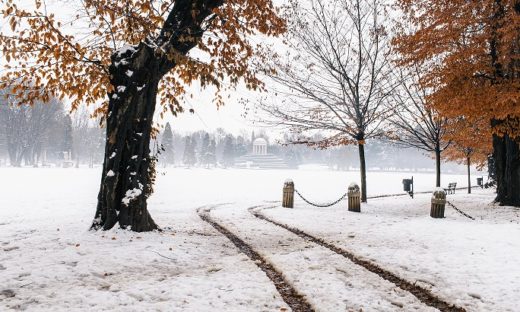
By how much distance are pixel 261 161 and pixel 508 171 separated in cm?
9280

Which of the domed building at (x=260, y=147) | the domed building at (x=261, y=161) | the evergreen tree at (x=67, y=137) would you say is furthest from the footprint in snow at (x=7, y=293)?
the domed building at (x=260, y=147)

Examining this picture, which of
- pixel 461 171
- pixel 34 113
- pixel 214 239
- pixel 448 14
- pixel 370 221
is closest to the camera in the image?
pixel 214 239

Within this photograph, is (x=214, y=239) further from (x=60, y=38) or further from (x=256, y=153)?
(x=256, y=153)

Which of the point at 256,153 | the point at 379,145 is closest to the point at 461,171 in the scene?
the point at 379,145

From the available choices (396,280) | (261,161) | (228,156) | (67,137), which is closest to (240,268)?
(396,280)

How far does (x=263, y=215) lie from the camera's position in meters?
11.8

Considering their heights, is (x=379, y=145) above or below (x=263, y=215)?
above

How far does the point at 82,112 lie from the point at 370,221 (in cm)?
9622

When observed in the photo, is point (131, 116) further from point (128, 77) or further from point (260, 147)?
point (260, 147)

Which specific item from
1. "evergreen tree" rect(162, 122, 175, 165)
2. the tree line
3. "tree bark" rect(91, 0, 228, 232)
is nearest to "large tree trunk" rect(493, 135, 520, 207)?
"tree bark" rect(91, 0, 228, 232)

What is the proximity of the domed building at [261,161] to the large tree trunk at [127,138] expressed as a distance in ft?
310

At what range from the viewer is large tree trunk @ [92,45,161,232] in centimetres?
708

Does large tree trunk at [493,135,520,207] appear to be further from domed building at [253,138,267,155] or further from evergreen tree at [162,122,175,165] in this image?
domed building at [253,138,267,155]

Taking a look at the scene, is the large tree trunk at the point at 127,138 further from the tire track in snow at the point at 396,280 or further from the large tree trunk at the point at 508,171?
the large tree trunk at the point at 508,171
